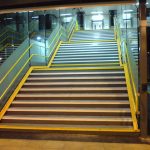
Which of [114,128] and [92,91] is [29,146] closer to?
[114,128]

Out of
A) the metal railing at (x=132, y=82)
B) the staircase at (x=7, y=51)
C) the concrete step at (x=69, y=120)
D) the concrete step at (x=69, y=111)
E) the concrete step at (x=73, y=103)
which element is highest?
the staircase at (x=7, y=51)

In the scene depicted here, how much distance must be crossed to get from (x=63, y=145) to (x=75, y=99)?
2.19 m

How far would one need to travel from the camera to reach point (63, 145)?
5.62 m

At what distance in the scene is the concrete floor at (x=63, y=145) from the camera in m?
5.46

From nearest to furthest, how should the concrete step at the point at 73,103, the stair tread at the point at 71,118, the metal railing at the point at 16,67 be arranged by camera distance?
the stair tread at the point at 71,118, the concrete step at the point at 73,103, the metal railing at the point at 16,67

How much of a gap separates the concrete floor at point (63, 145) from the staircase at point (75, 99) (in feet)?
1.80

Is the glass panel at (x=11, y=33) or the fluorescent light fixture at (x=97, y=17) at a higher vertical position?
the fluorescent light fixture at (x=97, y=17)

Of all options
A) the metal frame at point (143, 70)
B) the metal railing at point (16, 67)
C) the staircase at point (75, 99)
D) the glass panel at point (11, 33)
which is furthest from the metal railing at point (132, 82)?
the glass panel at point (11, 33)

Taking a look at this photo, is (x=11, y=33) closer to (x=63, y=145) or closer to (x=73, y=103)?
(x=73, y=103)

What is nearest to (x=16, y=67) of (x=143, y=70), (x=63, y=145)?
(x=63, y=145)

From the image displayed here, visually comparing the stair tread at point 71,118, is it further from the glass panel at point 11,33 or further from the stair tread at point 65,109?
the glass panel at point 11,33

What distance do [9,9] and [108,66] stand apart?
4.32 meters

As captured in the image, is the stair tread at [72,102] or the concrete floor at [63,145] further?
the stair tread at [72,102]

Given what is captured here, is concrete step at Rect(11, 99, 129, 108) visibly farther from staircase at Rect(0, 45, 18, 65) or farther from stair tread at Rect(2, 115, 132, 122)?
staircase at Rect(0, 45, 18, 65)
